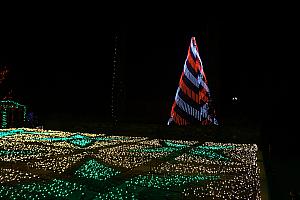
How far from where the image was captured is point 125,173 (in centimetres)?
446

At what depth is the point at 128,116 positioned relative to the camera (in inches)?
538

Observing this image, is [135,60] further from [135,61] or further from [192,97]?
[192,97]

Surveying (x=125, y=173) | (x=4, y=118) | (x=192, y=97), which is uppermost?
(x=192, y=97)

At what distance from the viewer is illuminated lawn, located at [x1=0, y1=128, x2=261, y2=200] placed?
344 cm

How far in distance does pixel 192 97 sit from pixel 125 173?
22.5 ft

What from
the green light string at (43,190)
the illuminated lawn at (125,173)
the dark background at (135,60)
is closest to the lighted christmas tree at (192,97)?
the dark background at (135,60)

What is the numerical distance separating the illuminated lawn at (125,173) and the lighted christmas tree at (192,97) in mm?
4112

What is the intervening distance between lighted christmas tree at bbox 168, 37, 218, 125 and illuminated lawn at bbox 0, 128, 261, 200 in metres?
4.11

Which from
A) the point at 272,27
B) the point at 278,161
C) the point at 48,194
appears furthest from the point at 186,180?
the point at 272,27

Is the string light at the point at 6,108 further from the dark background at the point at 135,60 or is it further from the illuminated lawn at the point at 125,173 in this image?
the illuminated lawn at the point at 125,173

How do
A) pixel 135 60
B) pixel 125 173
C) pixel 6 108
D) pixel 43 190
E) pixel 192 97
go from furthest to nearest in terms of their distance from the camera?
pixel 135 60, pixel 6 108, pixel 192 97, pixel 125 173, pixel 43 190

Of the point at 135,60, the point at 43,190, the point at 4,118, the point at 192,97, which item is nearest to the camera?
the point at 43,190

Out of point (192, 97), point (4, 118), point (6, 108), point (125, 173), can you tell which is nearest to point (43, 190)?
point (125, 173)

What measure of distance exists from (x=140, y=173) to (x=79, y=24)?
29.2ft
